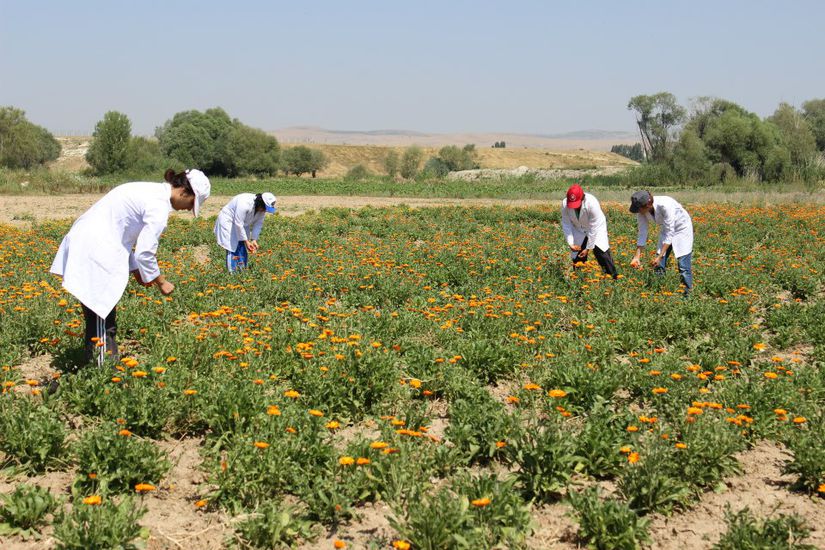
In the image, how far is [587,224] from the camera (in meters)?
9.53

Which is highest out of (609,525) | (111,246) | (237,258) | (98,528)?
(111,246)

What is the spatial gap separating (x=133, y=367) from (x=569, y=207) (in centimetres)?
599

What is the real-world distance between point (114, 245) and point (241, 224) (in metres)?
4.64

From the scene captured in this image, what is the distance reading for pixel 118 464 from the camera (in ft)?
13.3

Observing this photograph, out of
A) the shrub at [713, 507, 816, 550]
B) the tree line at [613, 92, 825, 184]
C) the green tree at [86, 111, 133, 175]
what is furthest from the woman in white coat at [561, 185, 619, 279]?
A: the green tree at [86, 111, 133, 175]

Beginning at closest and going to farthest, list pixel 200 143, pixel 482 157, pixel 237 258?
1. pixel 237 258
2. pixel 200 143
3. pixel 482 157

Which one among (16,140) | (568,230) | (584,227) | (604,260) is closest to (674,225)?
(604,260)

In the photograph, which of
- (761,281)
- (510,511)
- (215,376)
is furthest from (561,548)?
(761,281)

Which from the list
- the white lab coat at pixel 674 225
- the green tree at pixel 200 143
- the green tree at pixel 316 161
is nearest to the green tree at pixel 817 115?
the green tree at pixel 316 161

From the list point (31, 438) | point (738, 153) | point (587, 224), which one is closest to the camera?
point (31, 438)

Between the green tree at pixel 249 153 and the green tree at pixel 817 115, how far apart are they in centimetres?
5567

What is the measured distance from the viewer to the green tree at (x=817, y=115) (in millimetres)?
73625

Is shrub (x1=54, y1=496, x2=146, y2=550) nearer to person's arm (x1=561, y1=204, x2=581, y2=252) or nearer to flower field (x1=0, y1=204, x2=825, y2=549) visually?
flower field (x1=0, y1=204, x2=825, y2=549)

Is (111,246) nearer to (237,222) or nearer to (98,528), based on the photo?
(98,528)
